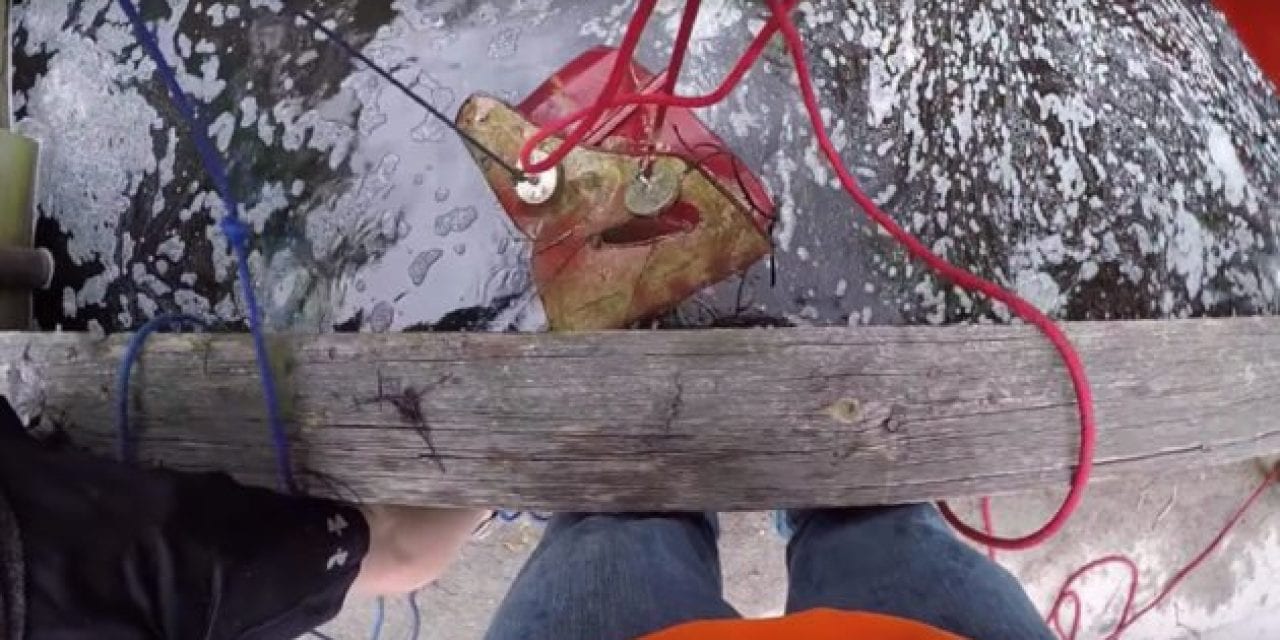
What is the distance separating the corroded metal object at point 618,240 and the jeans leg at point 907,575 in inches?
7.6

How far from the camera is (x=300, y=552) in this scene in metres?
0.59

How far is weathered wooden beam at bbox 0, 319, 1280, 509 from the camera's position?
53cm

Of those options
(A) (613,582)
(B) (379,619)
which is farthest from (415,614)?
(A) (613,582)

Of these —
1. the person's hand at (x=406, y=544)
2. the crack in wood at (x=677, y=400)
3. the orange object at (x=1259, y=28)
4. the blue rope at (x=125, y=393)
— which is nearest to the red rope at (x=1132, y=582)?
the orange object at (x=1259, y=28)

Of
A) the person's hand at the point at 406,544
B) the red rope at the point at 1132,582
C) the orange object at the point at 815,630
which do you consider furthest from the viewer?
the red rope at the point at 1132,582

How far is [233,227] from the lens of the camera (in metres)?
0.60

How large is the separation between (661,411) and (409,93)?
23cm

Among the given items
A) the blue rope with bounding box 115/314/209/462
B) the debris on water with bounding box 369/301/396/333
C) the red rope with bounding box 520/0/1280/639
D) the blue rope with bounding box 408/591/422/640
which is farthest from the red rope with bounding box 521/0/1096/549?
the blue rope with bounding box 408/591/422/640

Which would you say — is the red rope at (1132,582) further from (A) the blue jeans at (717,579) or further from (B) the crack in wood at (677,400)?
(B) the crack in wood at (677,400)

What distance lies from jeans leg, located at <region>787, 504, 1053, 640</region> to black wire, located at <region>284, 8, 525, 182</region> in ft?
0.95

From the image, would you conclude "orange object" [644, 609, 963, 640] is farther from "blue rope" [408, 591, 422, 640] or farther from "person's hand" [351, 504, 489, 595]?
"blue rope" [408, 591, 422, 640]

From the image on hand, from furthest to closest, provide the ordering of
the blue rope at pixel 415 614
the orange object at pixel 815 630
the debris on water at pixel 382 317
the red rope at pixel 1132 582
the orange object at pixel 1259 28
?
1. the red rope at pixel 1132 582
2. the blue rope at pixel 415 614
3. the orange object at pixel 1259 28
4. the debris on water at pixel 382 317
5. the orange object at pixel 815 630

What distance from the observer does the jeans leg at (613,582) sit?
55 centimetres

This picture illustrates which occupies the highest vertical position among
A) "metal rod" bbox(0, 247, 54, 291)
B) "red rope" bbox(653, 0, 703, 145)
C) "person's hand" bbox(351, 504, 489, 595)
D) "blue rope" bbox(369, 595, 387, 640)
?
"red rope" bbox(653, 0, 703, 145)
